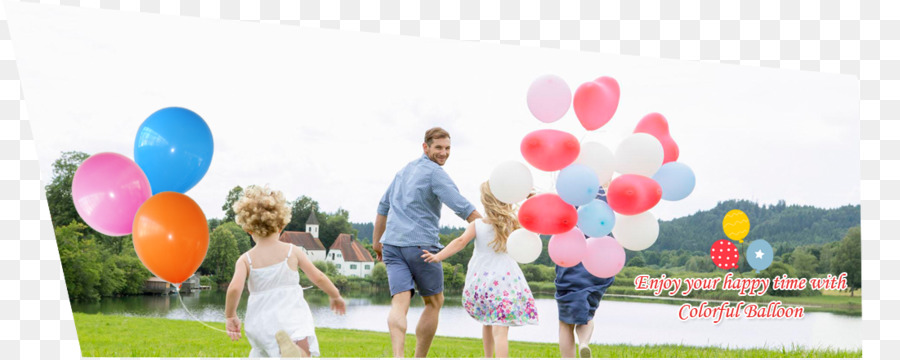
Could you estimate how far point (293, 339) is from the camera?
131 inches

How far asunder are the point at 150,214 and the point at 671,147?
8.77ft

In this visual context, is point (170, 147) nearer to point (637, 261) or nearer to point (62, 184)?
point (62, 184)

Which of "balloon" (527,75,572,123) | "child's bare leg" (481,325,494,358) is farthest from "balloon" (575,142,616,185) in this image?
"child's bare leg" (481,325,494,358)

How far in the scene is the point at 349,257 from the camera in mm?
5094

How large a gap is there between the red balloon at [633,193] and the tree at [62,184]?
2.85m

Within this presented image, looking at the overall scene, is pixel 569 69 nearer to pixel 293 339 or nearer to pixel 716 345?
pixel 716 345

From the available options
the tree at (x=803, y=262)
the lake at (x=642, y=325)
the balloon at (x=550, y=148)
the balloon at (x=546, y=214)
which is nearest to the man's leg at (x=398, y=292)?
the balloon at (x=546, y=214)

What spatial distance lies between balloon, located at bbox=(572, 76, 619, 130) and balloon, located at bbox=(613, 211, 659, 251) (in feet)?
1.74

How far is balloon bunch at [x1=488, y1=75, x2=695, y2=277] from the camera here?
369cm

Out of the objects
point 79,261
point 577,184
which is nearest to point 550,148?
point 577,184

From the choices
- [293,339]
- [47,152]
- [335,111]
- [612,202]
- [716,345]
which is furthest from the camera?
[716,345]

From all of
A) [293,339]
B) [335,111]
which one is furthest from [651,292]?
[293,339]

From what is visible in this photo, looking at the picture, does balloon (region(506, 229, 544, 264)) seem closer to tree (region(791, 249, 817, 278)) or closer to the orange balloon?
the orange balloon

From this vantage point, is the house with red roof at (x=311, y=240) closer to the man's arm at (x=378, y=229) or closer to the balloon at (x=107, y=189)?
the man's arm at (x=378, y=229)
